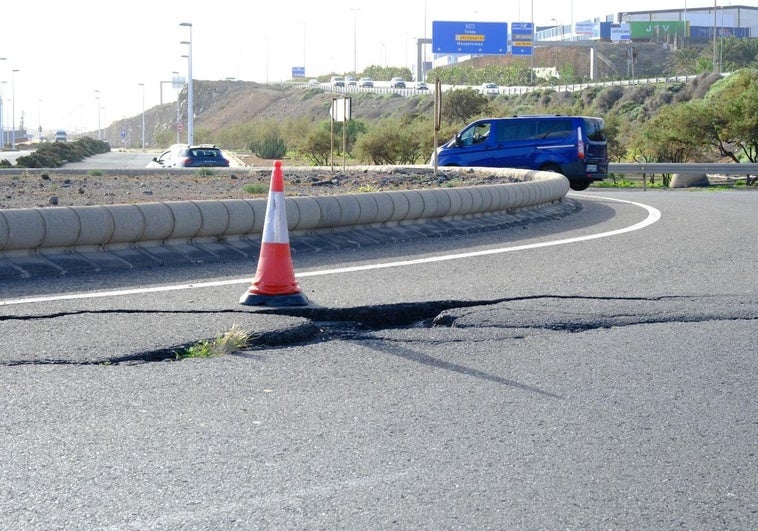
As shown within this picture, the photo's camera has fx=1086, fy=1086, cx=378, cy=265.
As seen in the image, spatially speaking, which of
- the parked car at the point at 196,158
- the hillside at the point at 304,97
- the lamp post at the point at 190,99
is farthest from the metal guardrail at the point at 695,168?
the hillside at the point at 304,97

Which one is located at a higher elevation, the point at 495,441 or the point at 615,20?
the point at 615,20

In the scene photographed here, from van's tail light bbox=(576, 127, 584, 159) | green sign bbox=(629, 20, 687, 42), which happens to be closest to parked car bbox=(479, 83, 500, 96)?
green sign bbox=(629, 20, 687, 42)

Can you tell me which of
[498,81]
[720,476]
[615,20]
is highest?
[615,20]

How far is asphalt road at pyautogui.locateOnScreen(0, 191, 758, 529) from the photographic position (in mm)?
3797

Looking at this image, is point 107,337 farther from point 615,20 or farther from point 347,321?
point 615,20

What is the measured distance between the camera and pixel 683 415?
500cm

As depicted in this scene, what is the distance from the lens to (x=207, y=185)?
20094mm

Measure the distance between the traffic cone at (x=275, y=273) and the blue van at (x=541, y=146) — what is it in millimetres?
18054

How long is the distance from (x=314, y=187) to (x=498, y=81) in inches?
5024

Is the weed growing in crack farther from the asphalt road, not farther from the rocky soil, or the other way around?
the rocky soil

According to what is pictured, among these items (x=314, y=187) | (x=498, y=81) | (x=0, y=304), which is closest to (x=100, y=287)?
(x=0, y=304)

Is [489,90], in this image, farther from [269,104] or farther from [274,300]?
[274,300]

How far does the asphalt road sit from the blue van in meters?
16.1

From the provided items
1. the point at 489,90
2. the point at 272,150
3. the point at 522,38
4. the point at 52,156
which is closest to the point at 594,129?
the point at 52,156
